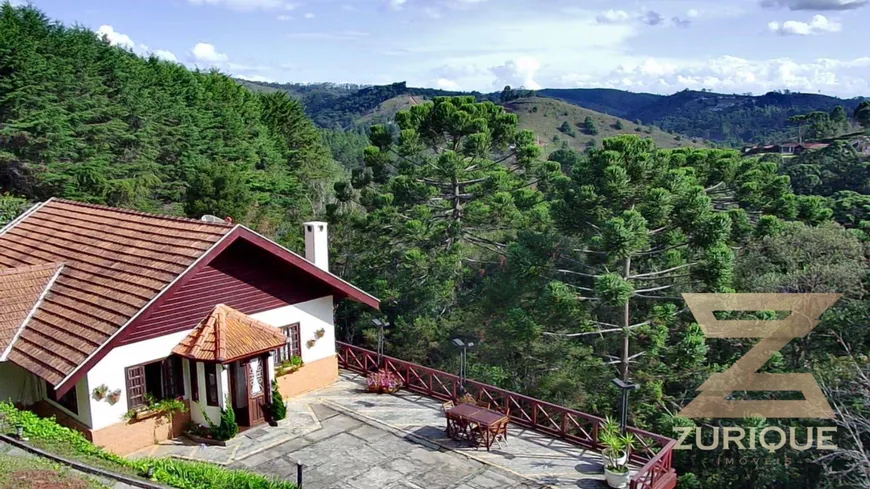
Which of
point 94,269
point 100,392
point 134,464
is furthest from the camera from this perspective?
point 94,269

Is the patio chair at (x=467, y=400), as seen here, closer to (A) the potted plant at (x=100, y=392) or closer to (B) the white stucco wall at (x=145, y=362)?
(B) the white stucco wall at (x=145, y=362)

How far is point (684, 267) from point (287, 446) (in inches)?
627

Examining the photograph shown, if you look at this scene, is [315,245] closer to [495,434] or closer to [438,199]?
[495,434]

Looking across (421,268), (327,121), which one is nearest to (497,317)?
(421,268)

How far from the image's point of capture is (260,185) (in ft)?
129

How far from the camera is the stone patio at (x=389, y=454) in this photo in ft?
36.1

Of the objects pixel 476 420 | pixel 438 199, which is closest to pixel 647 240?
pixel 476 420

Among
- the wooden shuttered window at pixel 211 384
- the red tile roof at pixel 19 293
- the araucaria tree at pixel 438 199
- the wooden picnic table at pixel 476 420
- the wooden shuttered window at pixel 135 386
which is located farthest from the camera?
the araucaria tree at pixel 438 199

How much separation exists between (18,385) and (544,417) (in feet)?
36.4

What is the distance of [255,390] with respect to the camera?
13.2 m

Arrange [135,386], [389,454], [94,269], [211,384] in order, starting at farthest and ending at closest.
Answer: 1. [94,269]
2. [211,384]
3. [135,386]
4. [389,454]

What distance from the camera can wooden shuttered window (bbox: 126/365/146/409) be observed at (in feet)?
39.7

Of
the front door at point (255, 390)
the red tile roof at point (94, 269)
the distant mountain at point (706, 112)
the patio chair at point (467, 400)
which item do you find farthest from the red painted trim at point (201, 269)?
the distant mountain at point (706, 112)

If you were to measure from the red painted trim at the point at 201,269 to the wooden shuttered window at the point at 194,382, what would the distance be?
1405 mm
